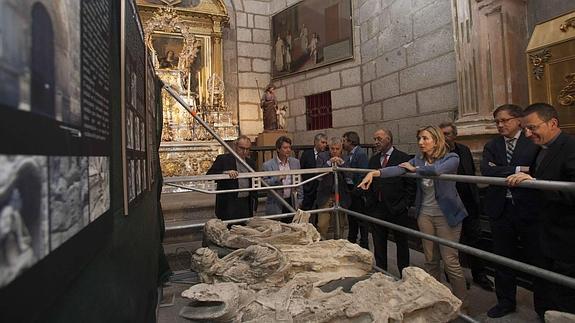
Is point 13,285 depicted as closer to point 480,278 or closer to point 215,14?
point 480,278

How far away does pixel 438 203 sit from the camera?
2.90m

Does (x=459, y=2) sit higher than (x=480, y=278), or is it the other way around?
(x=459, y=2)

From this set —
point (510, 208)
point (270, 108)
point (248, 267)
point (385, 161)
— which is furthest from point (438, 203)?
point (270, 108)

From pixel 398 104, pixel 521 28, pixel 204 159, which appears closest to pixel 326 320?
pixel 521 28

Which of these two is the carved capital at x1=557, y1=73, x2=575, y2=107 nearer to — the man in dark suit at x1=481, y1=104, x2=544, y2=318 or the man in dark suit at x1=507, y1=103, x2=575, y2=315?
the man in dark suit at x1=481, y1=104, x2=544, y2=318

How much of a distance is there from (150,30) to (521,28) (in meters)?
8.02

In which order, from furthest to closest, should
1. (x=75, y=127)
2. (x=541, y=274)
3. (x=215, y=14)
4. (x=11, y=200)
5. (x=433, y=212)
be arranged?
1. (x=215, y=14)
2. (x=433, y=212)
3. (x=541, y=274)
4. (x=75, y=127)
5. (x=11, y=200)

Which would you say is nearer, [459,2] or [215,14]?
[459,2]

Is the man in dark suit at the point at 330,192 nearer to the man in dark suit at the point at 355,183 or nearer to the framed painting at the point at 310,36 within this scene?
the man in dark suit at the point at 355,183

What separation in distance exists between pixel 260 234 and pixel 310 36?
783 cm

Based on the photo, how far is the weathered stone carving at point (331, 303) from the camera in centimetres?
185

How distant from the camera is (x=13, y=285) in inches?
17.7

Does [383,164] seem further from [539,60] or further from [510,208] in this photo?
[539,60]

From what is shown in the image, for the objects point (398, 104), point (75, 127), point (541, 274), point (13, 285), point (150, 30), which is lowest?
point (541, 274)
